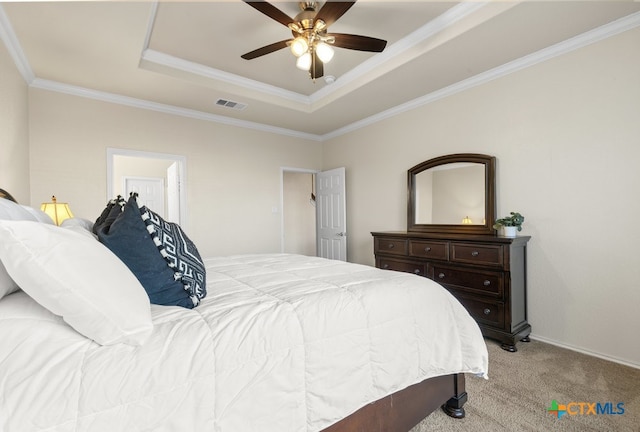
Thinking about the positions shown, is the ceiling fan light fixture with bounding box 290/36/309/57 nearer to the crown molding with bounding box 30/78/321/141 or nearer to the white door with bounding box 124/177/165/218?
the crown molding with bounding box 30/78/321/141

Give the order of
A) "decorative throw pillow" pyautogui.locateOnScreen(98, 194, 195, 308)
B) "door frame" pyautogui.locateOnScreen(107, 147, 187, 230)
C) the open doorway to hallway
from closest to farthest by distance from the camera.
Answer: "decorative throw pillow" pyautogui.locateOnScreen(98, 194, 195, 308), "door frame" pyautogui.locateOnScreen(107, 147, 187, 230), the open doorway to hallway

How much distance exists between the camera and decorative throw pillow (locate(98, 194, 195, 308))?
116cm

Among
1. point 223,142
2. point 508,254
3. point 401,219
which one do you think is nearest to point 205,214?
point 223,142

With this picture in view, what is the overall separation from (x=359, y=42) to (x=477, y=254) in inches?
83.5

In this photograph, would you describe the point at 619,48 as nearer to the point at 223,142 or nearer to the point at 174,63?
the point at 174,63

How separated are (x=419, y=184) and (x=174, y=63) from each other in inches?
124

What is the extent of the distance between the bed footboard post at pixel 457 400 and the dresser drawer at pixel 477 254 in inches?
52.9

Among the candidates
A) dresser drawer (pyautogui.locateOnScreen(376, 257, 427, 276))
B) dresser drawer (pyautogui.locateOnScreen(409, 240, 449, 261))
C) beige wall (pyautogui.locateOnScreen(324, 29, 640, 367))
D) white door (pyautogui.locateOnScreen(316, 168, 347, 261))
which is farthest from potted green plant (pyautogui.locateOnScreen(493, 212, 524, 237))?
white door (pyautogui.locateOnScreen(316, 168, 347, 261))

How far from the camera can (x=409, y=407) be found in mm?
1467

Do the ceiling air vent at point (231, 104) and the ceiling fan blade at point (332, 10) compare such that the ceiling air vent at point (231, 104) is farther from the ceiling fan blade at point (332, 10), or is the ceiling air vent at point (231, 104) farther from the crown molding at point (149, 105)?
the ceiling fan blade at point (332, 10)

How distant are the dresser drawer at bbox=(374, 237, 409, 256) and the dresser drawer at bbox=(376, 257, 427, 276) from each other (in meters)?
0.10

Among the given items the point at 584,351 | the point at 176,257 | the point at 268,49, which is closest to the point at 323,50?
the point at 268,49

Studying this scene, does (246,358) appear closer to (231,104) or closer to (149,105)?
(231,104)

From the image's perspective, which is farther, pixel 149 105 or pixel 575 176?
Answer: pixel 149 105
